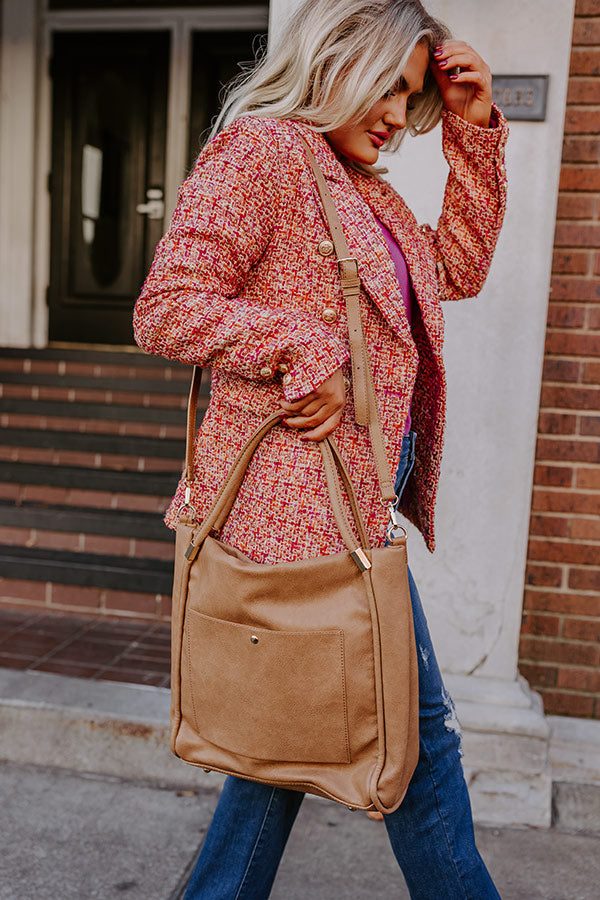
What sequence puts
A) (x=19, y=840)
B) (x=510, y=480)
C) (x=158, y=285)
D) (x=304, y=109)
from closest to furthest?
(x=158, y=285) < (x=304, y=109) < (x=19, y=840) < (x=510, y=480)

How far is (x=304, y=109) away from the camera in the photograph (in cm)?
148

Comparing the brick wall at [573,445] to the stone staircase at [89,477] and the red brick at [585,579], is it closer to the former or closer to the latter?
the red brick at [585,579]

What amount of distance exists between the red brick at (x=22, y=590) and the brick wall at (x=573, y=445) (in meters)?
2.23

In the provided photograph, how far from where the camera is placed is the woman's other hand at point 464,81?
1604 mm


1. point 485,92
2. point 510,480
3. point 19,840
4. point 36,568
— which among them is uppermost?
point 485,92

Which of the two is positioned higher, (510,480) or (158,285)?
(158,285)

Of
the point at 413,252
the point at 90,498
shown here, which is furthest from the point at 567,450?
the point at 90,498

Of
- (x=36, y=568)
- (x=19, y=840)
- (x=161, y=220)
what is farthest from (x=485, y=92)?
(x=161, y=220)

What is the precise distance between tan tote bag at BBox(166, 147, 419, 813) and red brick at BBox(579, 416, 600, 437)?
5.34ft

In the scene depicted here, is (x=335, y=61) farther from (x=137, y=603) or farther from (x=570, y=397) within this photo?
(x=137, y=603)

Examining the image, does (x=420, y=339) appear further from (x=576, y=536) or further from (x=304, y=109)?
(x=576, y=536)

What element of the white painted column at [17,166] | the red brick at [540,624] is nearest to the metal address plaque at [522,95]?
the red brick at [540,624]

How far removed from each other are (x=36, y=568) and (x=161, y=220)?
3987 mm

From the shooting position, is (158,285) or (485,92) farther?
(485,92)
